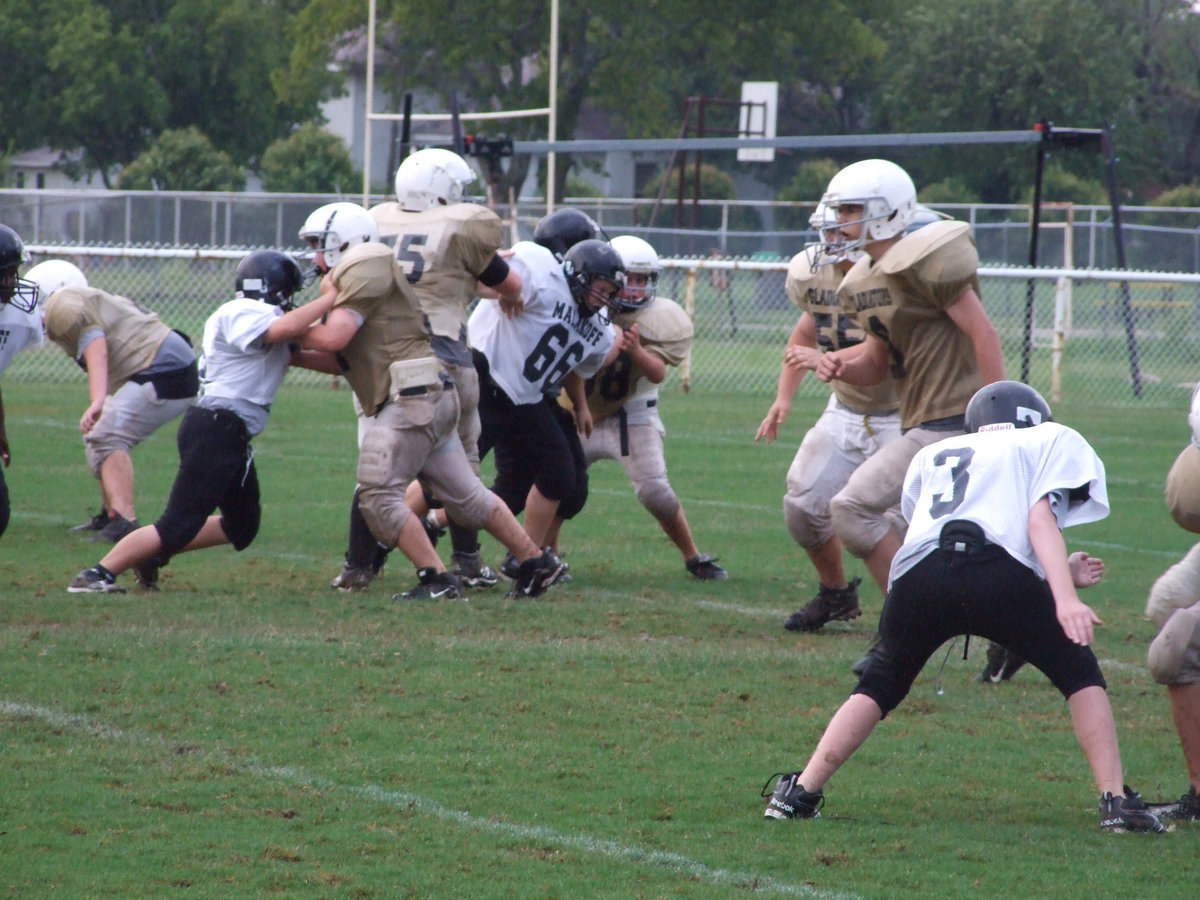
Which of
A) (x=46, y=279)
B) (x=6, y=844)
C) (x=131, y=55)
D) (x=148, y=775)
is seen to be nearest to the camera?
(x=6, y=844)

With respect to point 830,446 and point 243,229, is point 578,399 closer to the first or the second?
point 830,446

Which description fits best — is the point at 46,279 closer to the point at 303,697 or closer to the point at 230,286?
the point at 303,697

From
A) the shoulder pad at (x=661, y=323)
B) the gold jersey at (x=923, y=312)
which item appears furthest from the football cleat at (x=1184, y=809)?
the shoulder pad at (x=661, y=323)

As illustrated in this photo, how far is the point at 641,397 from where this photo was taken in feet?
28.1

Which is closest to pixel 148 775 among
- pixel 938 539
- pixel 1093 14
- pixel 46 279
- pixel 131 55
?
pixel 938 539

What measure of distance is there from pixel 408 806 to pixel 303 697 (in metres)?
1.25

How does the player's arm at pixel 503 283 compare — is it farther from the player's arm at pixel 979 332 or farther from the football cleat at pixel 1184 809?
the football cleat at pixel 1184 809

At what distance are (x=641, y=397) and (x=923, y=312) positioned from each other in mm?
2721

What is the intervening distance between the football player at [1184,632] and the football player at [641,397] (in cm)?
395

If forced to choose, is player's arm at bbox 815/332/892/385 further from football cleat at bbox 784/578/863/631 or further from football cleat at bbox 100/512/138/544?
football cleat at bbox 100/512/138/544

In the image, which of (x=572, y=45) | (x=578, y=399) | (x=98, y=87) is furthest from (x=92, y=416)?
(x=98, y=87)

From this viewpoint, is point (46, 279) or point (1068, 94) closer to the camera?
point (46, 279)

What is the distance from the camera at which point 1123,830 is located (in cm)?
428

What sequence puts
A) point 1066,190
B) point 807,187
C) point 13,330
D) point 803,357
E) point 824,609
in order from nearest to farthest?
point 803,357 → point 824,609 → point 13,330 → point 1066,190 → point 807,187
